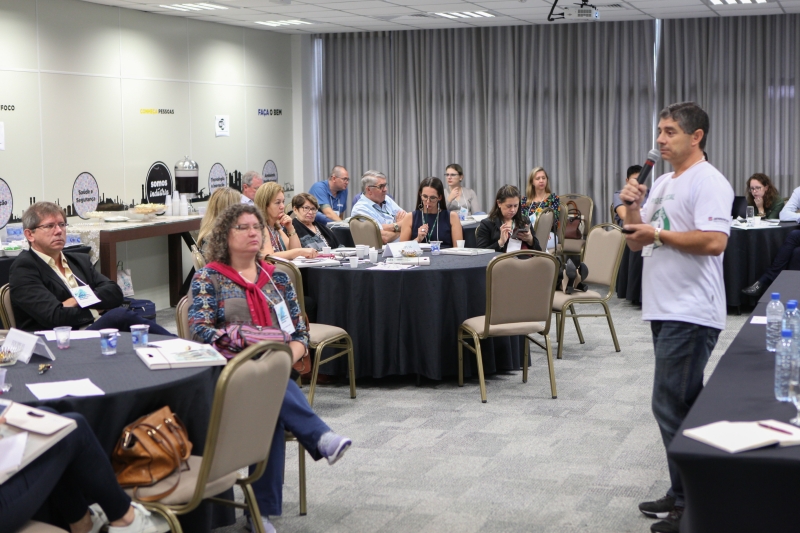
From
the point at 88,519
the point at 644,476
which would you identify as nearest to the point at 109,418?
the point at 88,519

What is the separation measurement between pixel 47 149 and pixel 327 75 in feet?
17.2

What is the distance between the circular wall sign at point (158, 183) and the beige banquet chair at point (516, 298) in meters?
4.98

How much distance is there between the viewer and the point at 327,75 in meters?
12.7

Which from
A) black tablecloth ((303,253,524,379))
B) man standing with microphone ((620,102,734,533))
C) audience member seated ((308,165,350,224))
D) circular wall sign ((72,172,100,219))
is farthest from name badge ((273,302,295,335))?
audience member seated ((308,165,350,224))

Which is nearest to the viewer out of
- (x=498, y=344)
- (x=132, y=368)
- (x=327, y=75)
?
(x=132, y=368)

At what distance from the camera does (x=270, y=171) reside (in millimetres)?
11906

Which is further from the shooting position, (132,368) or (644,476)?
(644,476)

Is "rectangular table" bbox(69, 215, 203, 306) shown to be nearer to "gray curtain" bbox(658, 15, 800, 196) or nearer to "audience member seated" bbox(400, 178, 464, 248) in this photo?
"audience member seated" bbox(400, 178, 464, 248)

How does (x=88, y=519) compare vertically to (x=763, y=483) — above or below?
below

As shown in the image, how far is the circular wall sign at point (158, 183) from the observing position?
9.49 metres

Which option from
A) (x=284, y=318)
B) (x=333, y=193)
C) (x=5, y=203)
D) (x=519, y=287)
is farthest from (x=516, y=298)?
(x=333, y=193)

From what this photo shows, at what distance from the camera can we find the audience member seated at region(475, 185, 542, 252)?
260 inches

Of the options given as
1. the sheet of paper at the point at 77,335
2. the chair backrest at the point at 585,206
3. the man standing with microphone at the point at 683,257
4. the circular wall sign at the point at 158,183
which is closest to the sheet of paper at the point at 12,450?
the sheet of paper at the point at 77,335

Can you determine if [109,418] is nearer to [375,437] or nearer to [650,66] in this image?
[375,437]
